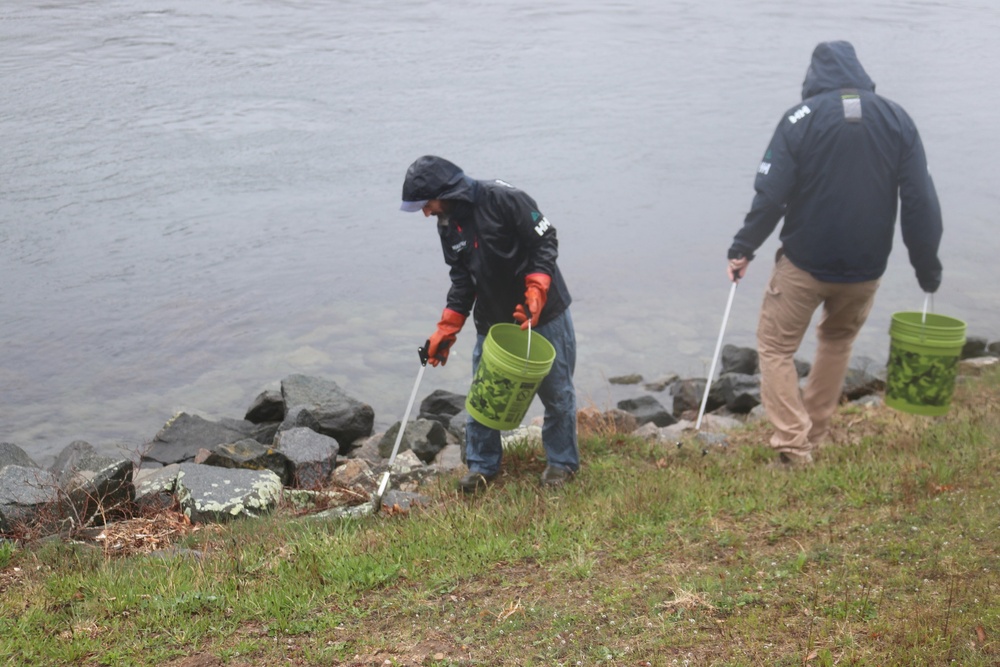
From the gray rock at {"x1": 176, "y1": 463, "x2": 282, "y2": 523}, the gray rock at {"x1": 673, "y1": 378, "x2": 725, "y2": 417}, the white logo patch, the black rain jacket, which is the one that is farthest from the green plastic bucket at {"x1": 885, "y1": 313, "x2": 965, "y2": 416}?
the gray rock at {"x1": 673, "y1": 378, "x2": 725, "y2": 417}

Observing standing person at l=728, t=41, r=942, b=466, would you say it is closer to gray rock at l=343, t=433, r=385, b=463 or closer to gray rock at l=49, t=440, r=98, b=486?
gray rock at l=343, t=433, r=385, b=463

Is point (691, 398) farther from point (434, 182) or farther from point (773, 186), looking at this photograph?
point (434, 182)

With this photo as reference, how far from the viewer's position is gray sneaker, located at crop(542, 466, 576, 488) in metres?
6.23

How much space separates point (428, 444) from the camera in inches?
346

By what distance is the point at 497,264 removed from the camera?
580cm

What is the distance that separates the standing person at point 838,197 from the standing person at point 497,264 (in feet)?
3.65

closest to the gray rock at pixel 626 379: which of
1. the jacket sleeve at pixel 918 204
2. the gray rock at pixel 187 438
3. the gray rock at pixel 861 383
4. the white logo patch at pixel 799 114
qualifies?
the gray rock at pixel 861 383

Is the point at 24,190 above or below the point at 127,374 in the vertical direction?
above

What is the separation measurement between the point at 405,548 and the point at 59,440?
19.4 ft

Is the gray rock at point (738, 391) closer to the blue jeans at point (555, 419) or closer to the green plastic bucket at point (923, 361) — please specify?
the green plastic bucket at point (923, 361)

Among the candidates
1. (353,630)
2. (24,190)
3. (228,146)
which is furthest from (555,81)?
(353,630)

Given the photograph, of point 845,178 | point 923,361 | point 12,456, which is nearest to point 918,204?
point 845,178

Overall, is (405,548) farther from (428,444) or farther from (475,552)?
(428,444)

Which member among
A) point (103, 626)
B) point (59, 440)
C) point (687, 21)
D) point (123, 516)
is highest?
point (687, 21)
